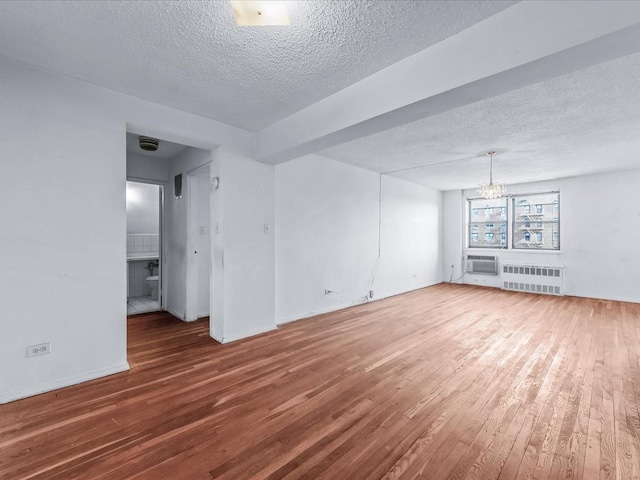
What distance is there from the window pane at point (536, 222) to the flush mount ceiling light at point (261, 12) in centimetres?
730

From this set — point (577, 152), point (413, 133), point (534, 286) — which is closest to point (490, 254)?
Answer: point (534, 286)

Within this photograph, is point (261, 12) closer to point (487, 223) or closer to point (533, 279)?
point (533, 279)

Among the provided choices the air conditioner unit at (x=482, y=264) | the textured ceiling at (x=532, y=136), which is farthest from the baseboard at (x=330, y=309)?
the textured ceiling at (x=532, y=136)

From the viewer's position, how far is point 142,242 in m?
6.09

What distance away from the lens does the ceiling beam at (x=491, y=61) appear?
4.50ft

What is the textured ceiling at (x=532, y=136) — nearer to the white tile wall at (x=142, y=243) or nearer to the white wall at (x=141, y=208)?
the white wall at (x=141, y=208)

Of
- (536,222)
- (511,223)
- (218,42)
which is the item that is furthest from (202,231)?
(536,222)

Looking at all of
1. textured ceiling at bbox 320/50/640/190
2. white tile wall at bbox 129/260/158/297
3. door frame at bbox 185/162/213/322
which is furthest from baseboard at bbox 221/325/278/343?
white tile wall at bbox 129/260/158/297

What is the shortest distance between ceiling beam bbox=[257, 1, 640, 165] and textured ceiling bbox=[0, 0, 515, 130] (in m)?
0.09

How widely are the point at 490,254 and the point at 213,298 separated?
22.2ft

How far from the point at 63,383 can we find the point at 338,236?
12.4 feet

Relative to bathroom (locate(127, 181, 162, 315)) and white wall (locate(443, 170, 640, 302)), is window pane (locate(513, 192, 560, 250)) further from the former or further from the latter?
bathroom (locate(127, 181, 162, 315))

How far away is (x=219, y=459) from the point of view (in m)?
1.59

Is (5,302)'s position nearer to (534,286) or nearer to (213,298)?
(213,298)
